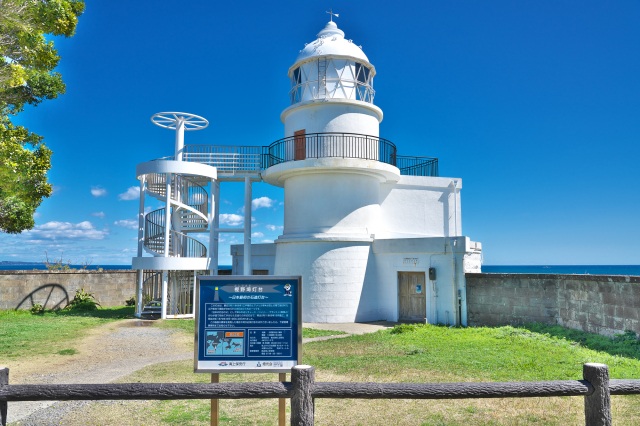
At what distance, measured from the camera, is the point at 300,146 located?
17.4 m

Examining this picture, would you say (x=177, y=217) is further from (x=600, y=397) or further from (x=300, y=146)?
(x=600, y=397)

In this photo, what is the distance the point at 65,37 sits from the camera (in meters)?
9.94

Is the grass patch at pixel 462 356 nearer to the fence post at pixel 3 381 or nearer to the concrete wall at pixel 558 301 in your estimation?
the concrete wall at pixel 558 301

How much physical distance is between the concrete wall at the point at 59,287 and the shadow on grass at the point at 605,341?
678 inches

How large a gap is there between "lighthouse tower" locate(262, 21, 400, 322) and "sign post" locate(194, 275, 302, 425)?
1106 cm

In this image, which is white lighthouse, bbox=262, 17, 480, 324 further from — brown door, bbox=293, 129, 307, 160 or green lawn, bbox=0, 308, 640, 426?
green lawn, bbox=0, 308, 640, 426

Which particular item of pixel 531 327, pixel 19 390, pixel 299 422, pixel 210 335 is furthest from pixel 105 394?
pixel 531 327

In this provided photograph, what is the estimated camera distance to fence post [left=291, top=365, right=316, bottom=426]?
14.1ft

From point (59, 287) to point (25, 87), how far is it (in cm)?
1096

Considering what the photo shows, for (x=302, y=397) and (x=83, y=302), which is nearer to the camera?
(x=302, y=397)

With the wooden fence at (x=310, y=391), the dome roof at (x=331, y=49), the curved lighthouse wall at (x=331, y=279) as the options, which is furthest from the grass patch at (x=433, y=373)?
Answer: the dome roof at (x=331, y=49)

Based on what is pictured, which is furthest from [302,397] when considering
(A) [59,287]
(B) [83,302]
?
(A) [59,287]

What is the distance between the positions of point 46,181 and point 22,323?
596 centimetres

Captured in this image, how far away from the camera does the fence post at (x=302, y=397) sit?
4297mm
